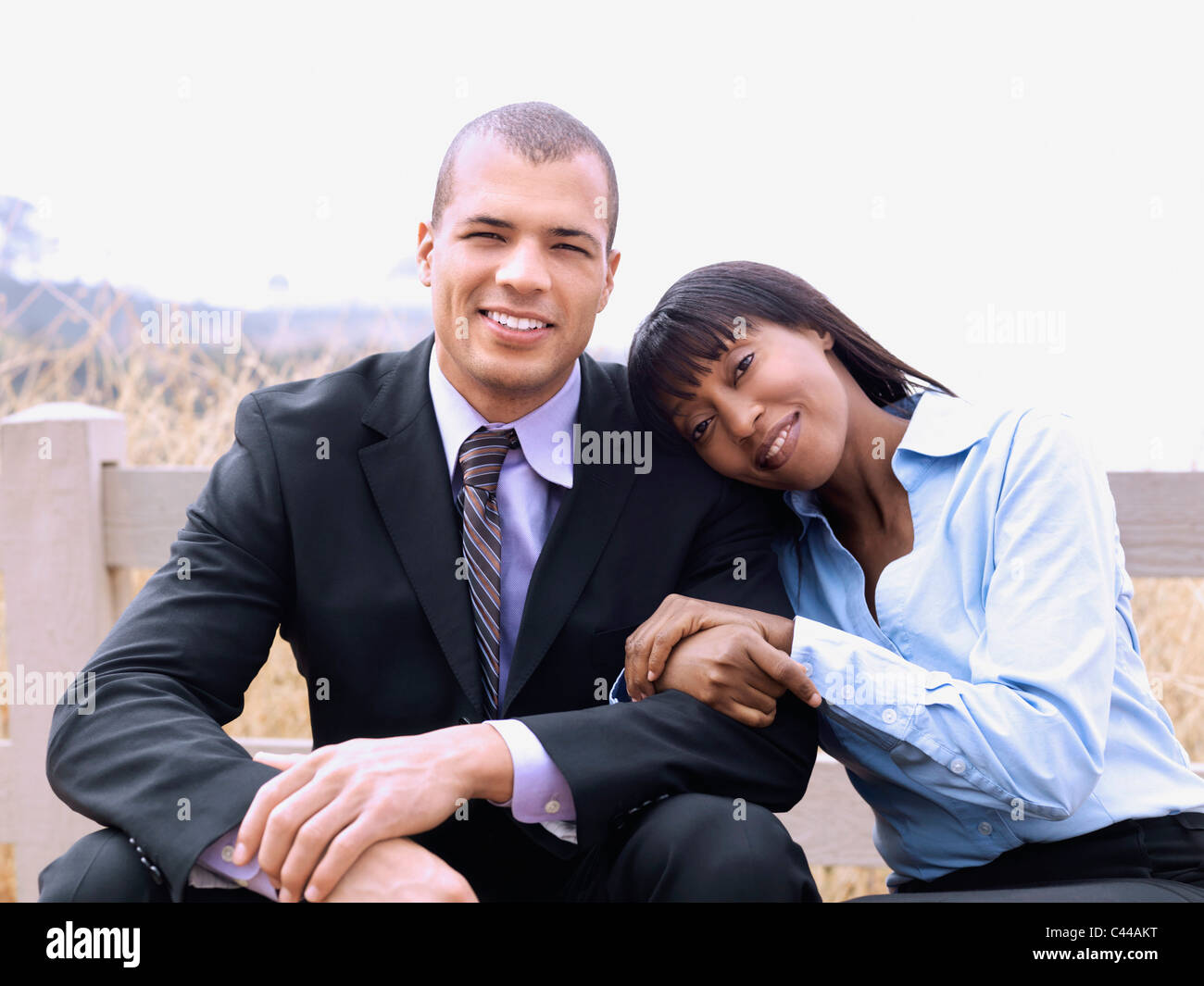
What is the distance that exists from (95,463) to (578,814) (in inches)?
78.7

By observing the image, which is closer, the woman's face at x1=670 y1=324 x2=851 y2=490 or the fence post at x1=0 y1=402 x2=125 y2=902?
the woman's face at x1=670 y1=324 x2=851 y2=490

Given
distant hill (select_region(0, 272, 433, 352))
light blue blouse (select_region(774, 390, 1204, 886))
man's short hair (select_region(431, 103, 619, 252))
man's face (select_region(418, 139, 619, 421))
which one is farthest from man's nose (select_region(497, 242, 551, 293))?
distant hill (select_region(0, 272, 433, 352))

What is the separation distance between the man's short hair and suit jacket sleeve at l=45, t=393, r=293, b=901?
0.64m

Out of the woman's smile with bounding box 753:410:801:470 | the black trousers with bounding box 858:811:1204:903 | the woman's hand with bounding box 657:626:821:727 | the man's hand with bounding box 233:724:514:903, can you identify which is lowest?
the black trousers with bounding box 858:811:1204:903

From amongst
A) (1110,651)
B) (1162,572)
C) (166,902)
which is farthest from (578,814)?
(1162,572)

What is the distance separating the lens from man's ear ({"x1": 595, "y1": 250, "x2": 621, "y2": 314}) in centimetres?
229

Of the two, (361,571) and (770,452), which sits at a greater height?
(770,452)

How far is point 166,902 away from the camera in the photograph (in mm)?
1712

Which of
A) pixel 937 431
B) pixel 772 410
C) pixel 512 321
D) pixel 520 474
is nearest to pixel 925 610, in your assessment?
pixel 937 431

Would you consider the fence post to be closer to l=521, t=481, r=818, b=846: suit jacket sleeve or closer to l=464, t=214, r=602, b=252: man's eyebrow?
l=464, t=214, r=602, b=252: man's eyebrow

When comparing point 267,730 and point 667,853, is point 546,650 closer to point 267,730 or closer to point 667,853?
point 667,853

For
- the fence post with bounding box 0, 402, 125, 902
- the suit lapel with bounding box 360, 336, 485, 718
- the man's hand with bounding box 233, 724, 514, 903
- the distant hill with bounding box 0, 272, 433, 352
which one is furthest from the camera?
the distant hill with bounding box 0, 272, 433, 352

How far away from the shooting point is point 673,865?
169 centimetres

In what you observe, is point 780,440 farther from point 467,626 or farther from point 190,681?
point 190,681
